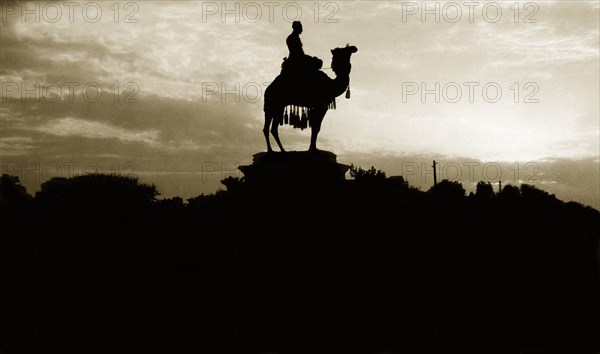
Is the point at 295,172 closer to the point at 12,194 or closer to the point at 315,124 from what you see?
the point at 315,124

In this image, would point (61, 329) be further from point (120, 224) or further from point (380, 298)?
point (380, 298)

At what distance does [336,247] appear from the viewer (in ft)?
48.0

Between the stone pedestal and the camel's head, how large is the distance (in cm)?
220

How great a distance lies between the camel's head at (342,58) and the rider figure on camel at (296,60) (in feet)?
1.80

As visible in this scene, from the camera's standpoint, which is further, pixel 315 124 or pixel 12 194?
pixel 12 194

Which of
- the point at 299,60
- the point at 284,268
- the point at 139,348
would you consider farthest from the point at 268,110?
the point at 139,348

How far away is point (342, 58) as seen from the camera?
16469mm

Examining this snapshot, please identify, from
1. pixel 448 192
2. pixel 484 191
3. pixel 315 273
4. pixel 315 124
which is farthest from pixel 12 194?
pixel 484 191

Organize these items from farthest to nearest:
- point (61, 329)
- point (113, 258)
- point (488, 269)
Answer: point (113, 258)
point (488, 269)
point (61, 329)

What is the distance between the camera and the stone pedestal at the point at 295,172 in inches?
637

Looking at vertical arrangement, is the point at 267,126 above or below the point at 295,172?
above

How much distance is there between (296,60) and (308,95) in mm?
942

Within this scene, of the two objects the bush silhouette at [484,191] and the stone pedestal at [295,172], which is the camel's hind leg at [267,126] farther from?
the bush silhouette at [484,191]

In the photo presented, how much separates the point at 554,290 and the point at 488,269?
141 cm
